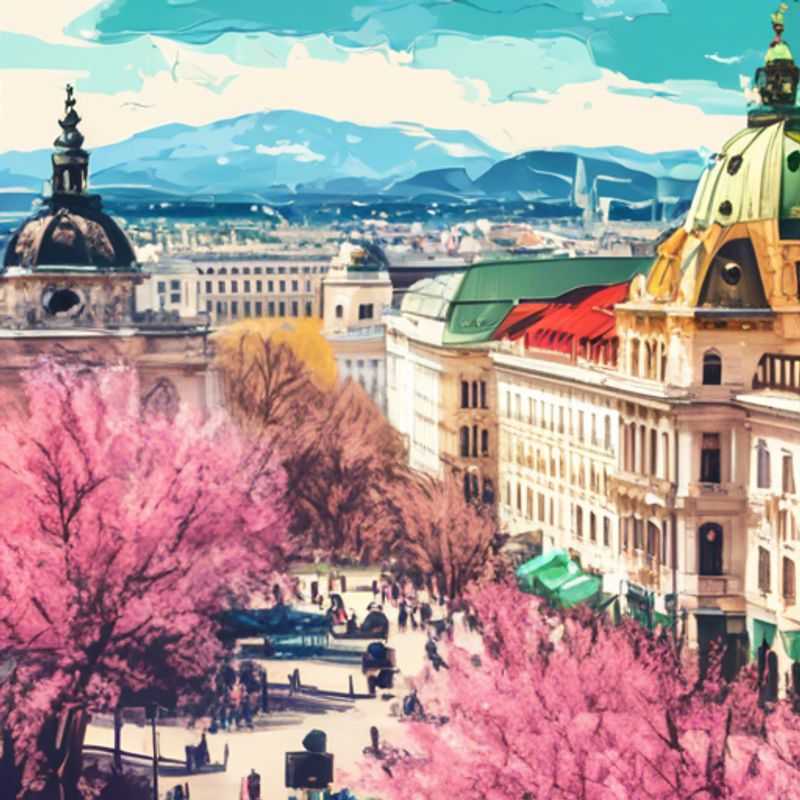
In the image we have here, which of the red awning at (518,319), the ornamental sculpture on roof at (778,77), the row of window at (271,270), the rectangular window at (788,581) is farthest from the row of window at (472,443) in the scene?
the rectangular window at (788,581)

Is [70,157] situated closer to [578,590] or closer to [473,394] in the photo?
[473,394]

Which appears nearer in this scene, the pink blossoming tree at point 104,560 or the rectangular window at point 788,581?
the pink blossoming tree at point 104,560

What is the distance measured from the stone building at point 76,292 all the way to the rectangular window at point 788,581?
1584 cm

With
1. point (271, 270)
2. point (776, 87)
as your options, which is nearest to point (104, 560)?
point (776, 87)

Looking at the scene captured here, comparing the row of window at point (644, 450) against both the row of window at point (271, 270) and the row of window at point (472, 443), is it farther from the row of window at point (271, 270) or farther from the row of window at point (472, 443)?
the row of window at point (271, 270)

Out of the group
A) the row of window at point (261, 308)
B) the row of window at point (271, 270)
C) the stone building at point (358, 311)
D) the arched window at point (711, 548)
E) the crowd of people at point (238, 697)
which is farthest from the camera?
the row of window at point (271, 270)

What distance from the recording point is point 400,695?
39250 millimetres

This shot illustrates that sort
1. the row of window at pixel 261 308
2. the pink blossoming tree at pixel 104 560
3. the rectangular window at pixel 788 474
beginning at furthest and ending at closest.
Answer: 1. the row of window at pixel 261 308
2. the rectangular window at pixel 788 474
3. the pink blossoming tree at pixel 104 560

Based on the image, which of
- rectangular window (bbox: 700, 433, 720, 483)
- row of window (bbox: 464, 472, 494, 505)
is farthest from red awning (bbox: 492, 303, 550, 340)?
rectangular window (bbox: 700, 433, 720, 483)

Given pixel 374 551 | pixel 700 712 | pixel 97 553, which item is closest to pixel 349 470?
pixel 374 551

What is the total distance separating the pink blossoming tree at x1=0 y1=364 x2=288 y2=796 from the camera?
117ft

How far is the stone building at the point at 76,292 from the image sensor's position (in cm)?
5253

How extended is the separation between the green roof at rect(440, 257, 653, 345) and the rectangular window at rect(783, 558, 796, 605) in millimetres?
15051

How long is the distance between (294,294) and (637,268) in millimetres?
13721
